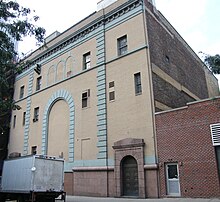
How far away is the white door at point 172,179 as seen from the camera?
55.4ft

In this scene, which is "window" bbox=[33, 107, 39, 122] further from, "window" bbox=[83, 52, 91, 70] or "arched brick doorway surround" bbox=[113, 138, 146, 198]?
"arched brick doorway surround" bbox=[113, 138, 146, 198]

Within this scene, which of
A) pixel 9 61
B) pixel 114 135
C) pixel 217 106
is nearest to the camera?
pixel 9 61

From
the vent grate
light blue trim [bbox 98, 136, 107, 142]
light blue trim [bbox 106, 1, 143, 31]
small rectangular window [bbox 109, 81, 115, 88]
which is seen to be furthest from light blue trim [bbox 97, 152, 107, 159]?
light blue trim [bbox 106, 1, 143, 31]

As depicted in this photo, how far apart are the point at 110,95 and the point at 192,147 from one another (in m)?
8.12

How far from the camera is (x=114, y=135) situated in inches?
813

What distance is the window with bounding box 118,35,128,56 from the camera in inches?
876

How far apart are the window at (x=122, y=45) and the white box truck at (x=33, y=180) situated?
10468 mm

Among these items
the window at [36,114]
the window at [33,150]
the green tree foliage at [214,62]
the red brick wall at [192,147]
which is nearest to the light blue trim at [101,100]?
the red brick wall at [192,147]

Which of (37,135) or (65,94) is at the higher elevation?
(65,94)

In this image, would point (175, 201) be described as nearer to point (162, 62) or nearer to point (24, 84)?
point (162, 62)

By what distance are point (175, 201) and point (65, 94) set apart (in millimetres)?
15214

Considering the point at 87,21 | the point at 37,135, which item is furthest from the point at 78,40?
the point at 37,135

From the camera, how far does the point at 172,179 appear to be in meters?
17.1

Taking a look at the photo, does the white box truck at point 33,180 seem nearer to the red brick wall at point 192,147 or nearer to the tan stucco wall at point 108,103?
the tan stucco wall at point 108,103
